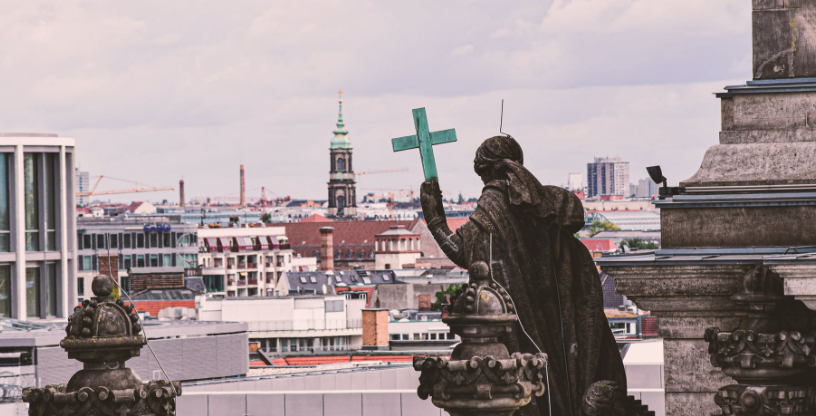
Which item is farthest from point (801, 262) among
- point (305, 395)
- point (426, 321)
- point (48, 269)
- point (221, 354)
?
point (426, 321)

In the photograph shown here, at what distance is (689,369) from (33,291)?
70.8 meters

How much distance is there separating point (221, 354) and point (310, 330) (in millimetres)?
76607

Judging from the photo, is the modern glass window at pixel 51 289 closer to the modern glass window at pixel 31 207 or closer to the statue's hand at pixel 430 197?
the modern glass window at pixel 31 207

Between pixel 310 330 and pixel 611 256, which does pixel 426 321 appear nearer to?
pixel 310 330

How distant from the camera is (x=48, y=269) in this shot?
260 ft

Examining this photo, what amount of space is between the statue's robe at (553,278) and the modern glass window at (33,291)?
228ft

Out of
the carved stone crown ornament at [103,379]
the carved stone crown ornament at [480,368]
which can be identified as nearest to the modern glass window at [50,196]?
the carved stone crown ornament at [103,379]

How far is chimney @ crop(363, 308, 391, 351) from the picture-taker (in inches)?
5079

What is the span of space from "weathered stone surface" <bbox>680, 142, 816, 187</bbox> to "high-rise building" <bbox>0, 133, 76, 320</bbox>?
68.2m

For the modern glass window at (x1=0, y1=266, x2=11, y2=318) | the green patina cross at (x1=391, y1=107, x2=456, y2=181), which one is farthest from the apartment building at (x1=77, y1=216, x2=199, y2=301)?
the green patina cross at (x1=391, y1=107, x2=456, y2=181)

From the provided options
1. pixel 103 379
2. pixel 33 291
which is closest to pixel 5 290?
pixel 33 291

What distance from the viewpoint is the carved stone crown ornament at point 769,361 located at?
8359 mm

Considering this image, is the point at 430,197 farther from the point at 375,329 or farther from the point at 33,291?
the point at 375,329

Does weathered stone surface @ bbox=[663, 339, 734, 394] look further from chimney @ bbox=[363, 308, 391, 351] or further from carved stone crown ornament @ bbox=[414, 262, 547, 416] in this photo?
chimney @ bbox=[363, 308, 391, 351]
